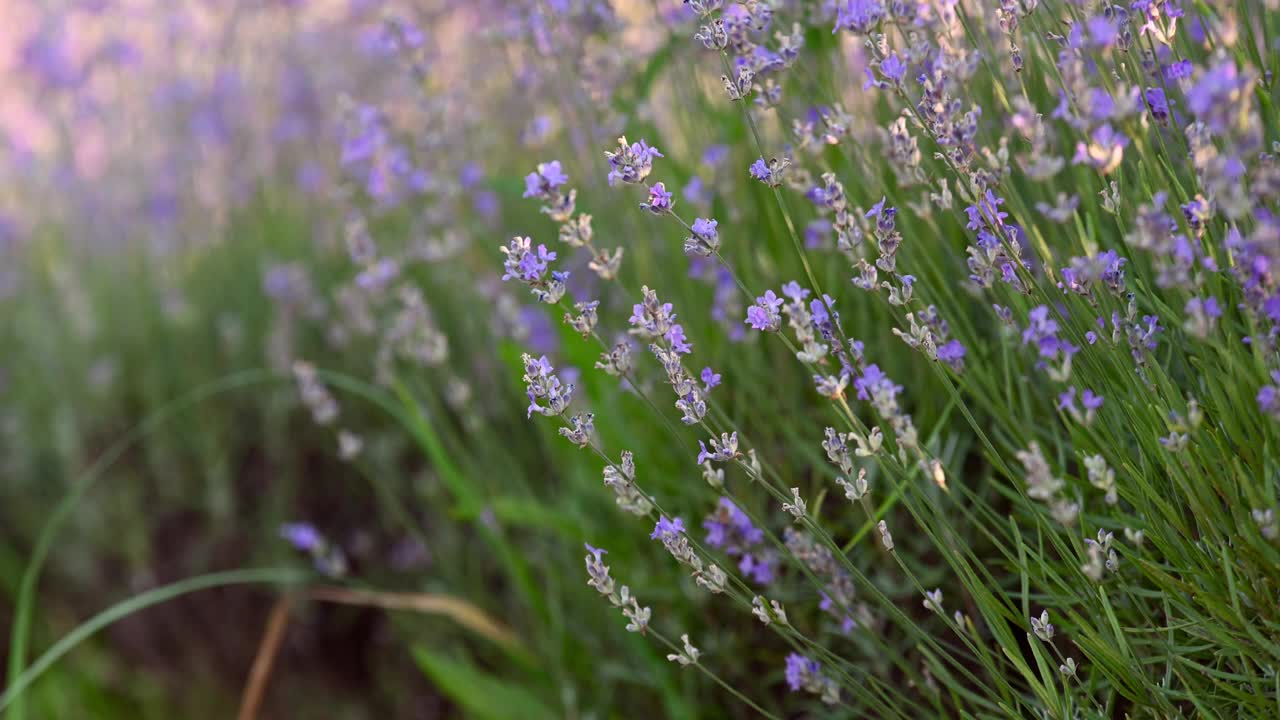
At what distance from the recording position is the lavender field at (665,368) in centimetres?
109

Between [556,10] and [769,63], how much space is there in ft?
2.16

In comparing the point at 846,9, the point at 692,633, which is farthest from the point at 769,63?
the point at 692,633

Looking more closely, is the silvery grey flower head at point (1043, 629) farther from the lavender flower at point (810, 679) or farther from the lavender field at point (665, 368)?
the lavender flower at point (810, 679)

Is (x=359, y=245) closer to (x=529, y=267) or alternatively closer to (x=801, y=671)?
(x=529, y=267)

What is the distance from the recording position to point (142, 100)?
14.2 ft

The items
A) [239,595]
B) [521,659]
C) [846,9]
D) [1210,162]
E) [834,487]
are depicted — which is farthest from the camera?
[239,595]

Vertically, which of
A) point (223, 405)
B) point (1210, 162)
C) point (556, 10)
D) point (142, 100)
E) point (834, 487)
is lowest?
point (834, 487)

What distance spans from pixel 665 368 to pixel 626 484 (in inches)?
5.2

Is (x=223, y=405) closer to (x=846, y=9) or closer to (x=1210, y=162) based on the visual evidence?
(x=846, y=9)

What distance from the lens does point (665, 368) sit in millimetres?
1171

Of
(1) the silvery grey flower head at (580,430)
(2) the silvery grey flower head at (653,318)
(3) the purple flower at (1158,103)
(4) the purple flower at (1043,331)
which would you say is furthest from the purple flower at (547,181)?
(3) the purple flower at (1158,103)

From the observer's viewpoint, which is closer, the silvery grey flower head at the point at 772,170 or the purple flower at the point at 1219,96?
the purple flower at the point at 1219,96

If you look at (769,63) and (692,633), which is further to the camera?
(692,633)

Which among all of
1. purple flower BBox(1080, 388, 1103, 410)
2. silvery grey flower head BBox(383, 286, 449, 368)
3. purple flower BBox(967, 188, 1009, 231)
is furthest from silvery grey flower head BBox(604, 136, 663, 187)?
silvery grey flower head BBox(383, 286, 449, 368)
